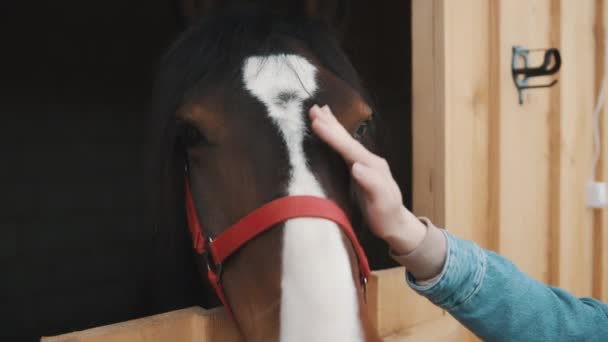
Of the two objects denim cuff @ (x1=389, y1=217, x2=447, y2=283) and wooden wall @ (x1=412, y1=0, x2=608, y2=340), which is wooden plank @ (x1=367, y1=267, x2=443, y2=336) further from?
denim cuff @ (x1=389, y1=217, x2=447, y2=283)

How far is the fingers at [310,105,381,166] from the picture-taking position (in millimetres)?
791

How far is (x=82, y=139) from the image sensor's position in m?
3.15

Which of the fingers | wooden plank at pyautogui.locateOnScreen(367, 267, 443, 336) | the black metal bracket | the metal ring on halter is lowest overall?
wooden plank at pyautogui.locateOnScreen(367, 267, 443, 336)

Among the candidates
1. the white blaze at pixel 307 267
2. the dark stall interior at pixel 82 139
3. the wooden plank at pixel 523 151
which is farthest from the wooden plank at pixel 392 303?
the dark stall interior at pixel 82 139

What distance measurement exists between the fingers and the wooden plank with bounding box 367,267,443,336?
498 mm

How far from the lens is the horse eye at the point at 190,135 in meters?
0.98

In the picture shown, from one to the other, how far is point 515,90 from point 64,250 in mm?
3045

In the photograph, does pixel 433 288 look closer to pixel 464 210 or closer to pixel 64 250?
pixel 464 210

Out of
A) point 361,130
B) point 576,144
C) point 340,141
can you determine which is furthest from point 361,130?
point 576,144

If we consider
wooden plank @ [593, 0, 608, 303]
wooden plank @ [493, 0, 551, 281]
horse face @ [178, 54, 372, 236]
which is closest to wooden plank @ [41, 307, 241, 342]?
horse face @ [178, 54, 372, 236]

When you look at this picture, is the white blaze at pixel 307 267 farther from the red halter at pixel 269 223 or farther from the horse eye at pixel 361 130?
the horse eye at pixel 361 130

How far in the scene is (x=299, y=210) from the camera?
0.78 meters

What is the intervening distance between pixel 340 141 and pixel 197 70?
42 centimetres

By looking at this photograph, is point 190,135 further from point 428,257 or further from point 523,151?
point 523,151
